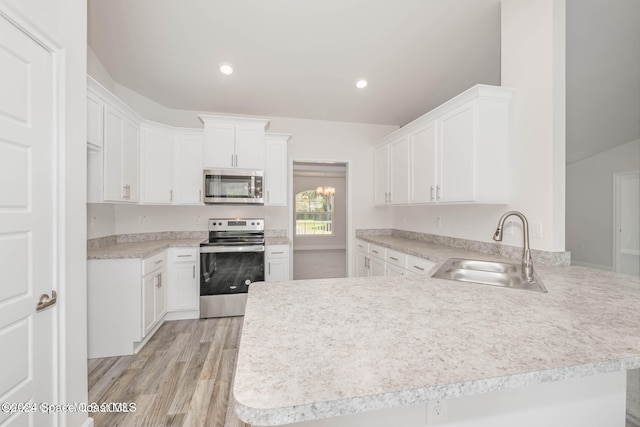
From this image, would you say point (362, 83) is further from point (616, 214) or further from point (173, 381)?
point (616, 214)

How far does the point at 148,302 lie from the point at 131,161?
152 cm

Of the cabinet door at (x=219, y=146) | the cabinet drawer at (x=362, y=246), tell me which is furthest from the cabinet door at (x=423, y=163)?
the cabinet door at (x=219, y=146)

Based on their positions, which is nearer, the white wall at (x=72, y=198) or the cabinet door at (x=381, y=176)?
the white wall at (x=72, y=198)

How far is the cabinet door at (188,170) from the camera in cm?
341

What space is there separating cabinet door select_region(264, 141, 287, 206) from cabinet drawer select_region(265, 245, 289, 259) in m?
0.61

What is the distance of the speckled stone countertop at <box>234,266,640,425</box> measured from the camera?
1.77 ft

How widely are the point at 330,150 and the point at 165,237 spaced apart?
2743 mm

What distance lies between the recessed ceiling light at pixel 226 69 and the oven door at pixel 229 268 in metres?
1.99

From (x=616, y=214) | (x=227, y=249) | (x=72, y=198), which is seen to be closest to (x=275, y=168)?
(x=227, y=249)

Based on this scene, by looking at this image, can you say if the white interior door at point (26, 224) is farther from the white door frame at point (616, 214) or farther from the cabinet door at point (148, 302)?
the white door frame at point (616, 214)

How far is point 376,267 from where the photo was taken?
3561 millimetres

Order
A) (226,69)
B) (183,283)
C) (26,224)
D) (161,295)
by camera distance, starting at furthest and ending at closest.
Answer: (183,283) → (161,295) → (226,69) → (26,224)

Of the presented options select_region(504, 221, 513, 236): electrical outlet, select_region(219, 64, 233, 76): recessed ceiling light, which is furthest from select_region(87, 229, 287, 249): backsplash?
select_region(504, 221, 513, 236): electrical outlet

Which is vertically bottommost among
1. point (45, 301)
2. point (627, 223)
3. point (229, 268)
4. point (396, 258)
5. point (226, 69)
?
point (229, 268)
